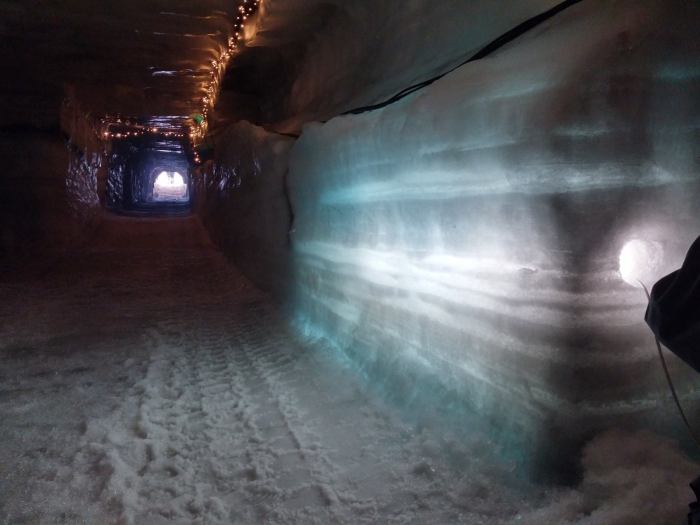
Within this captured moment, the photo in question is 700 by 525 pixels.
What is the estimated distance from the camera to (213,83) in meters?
9.67

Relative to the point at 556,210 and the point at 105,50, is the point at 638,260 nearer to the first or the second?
the point at 556,210

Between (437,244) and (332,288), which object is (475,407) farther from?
(332,288)

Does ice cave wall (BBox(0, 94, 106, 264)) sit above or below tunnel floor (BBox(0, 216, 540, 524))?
above

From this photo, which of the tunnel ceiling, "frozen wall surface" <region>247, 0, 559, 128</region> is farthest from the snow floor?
the tunnel ceiling

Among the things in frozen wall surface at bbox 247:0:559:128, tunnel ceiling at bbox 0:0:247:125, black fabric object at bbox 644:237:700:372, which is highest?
tunnel ceiling at bbox 0:0:247:125

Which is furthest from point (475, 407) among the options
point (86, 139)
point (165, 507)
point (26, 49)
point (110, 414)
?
point (86, 139)

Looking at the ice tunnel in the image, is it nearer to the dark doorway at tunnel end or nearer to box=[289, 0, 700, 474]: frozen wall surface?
box=[289, 0, 700, 474]: frozen wall surface

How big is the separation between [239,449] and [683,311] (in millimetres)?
2201

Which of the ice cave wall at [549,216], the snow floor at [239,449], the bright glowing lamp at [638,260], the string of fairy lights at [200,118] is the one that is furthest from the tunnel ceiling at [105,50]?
the bright glowing lamp at [638,260]

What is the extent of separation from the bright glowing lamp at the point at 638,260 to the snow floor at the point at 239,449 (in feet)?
2.17

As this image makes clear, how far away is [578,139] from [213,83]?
368 inches

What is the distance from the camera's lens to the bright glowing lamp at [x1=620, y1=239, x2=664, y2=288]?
184 centimetres

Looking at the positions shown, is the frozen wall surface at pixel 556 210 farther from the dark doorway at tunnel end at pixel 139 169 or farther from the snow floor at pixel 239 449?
the dark doorway at tunnel end at pixel 139 169

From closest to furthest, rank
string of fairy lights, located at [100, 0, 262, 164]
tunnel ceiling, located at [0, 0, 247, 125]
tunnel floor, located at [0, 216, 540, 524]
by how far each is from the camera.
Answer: tunnel floor, located at [0, 216, 540, 524] → tunnel ceiling, located at [0, 0, 247, 125] → string of fairy lights, located at [100, 0, 262, 164]
